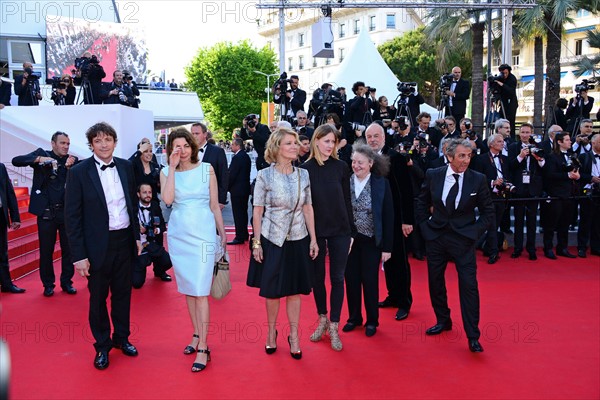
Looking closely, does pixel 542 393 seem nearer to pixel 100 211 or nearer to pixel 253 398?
pixel 253 398

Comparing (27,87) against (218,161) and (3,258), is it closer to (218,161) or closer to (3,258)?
(3,258)

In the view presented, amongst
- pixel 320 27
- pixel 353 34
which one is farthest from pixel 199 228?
pixel 353 34

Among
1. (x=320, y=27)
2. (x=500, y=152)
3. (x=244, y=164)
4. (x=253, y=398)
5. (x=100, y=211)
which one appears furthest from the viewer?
(x=320, y=27)

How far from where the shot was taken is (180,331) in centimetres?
517

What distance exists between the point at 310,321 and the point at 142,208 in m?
2.68

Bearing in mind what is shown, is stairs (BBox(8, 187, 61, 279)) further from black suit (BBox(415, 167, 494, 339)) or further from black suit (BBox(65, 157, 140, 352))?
black suit (BBox(415, 167, 494, 339))

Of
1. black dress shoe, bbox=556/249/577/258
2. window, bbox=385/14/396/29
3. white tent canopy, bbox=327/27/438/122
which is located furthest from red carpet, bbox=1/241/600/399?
window, bbox=385/14/396/29

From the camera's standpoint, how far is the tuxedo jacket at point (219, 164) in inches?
258

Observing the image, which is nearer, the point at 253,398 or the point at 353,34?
the point at 253,398

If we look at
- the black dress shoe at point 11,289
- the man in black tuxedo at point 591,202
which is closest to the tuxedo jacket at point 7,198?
the black dress shoe at point 11,289

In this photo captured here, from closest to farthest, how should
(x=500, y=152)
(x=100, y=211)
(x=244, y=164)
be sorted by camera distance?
(x=100, y=211), (x=500, y=152), (x=244, y=164)

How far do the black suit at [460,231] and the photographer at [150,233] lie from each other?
319cm

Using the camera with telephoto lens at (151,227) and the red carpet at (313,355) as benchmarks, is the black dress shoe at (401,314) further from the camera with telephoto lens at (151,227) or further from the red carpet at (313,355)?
the camera with telephoto lens at (151,227)

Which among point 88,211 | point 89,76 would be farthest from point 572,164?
point 89,76
